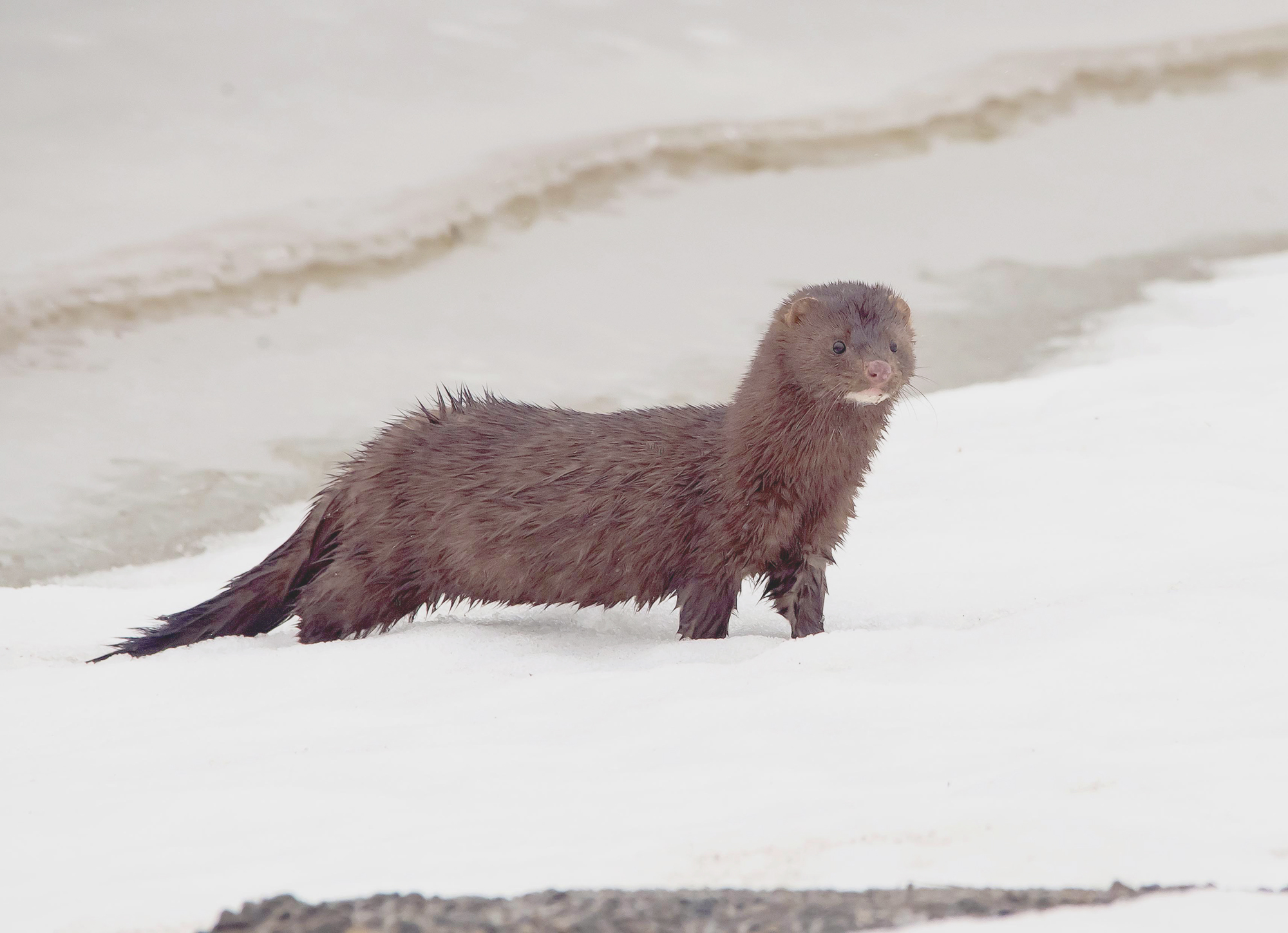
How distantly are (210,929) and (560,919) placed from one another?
0.62 m

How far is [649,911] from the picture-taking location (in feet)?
9.23

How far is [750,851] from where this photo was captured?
316 cm

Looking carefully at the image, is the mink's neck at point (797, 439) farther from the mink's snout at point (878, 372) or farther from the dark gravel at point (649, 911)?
the dark gravel at point (649, 911)

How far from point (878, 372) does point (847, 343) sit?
184mm

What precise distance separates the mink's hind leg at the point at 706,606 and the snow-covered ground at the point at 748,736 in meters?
0.18

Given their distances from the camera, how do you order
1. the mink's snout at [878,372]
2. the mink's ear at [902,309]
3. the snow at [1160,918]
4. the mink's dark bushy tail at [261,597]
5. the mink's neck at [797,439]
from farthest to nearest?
the mink's dark bushy tail at [261,597]
the mink's ear at [902,309]
the mink's neck at [797,439]
the mink's snout at [878,372]
the snow at [1160,918]

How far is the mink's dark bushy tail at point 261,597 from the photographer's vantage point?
5.54m

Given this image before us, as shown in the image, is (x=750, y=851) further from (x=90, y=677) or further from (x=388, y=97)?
(x=388, y=97)

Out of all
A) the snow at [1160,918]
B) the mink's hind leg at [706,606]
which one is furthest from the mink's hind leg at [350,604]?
the snow at [1160,918]

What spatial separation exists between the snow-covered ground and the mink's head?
0.75 meters

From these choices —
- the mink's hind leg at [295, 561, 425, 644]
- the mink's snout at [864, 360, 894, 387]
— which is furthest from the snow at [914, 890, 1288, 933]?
the mink's hind leg at [295, 561, 425, 644]

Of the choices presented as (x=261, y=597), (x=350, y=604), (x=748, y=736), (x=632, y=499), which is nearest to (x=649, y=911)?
(x=748, y=736)

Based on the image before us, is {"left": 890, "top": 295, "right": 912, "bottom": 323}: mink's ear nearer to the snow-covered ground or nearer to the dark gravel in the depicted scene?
the snow-covered ground

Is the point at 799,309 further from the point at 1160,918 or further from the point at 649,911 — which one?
the point at 1160,918
